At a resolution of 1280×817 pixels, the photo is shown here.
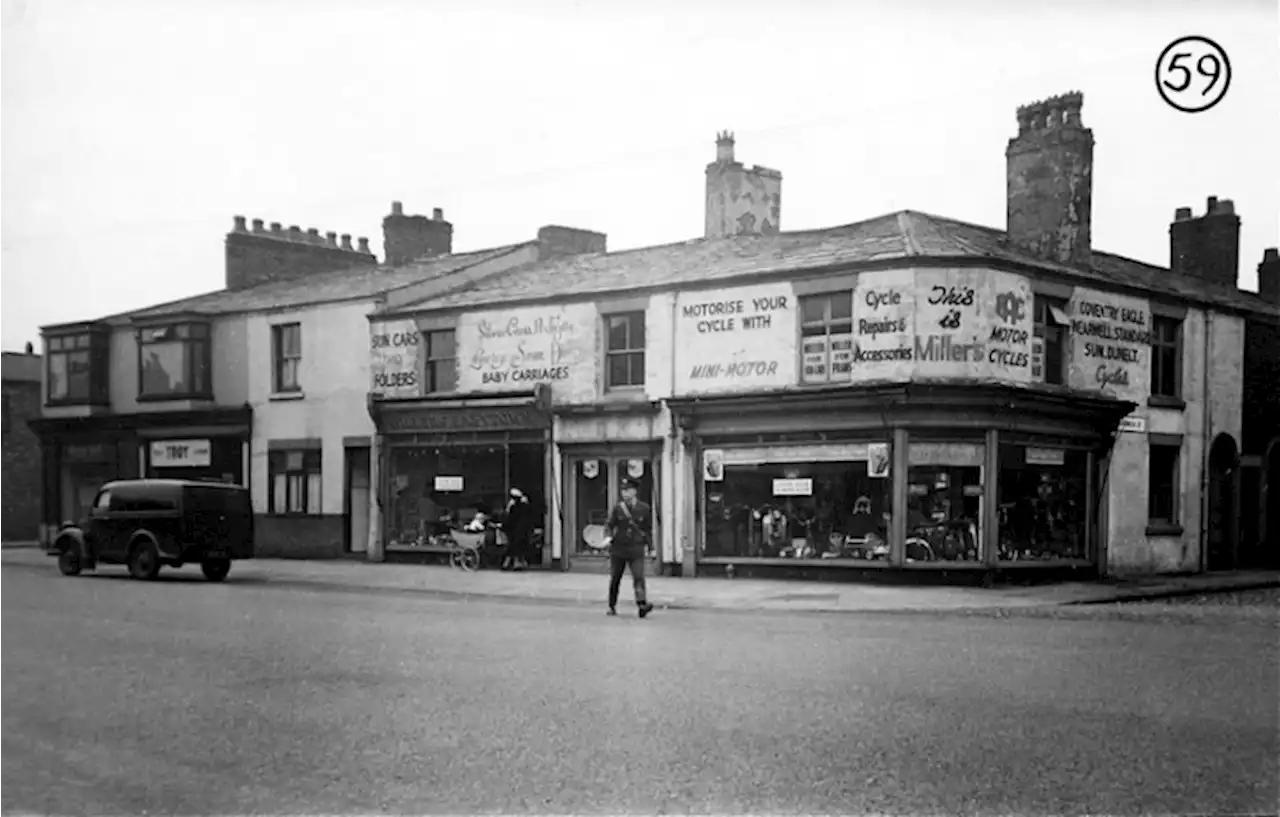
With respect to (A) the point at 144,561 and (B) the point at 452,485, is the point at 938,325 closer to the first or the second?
(B) the point at 452,485

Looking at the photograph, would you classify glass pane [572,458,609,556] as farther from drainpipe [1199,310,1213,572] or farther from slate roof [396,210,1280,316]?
drainpipe [1199,310,1213,572]

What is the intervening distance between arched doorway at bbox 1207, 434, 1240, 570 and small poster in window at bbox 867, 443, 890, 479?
9396mm

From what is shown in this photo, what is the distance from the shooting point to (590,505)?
25.1 metres

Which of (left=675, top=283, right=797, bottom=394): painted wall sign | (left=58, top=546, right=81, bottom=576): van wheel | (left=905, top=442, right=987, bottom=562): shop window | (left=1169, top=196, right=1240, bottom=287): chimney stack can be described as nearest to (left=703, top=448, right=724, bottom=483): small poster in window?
(left=675, top=283, right=797, bottom=394): painted wall sign

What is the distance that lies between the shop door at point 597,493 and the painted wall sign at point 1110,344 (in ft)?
26.7

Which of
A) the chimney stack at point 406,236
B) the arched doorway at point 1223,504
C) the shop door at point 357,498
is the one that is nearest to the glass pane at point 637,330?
the shop door at point 357,498

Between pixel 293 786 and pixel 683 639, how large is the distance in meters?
Result: 7.11

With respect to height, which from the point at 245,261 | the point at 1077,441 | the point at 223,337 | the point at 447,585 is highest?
the point at 245,261

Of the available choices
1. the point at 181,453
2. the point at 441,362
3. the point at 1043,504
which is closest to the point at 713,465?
the point at 1043,504

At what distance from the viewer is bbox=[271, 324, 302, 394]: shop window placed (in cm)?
3028

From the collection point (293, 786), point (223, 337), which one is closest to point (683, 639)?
point (293, 786)

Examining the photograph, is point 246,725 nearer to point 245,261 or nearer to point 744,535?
point 744,535

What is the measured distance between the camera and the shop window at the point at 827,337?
2186 cm

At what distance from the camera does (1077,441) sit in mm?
23062
